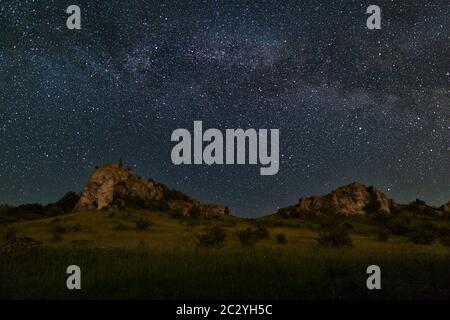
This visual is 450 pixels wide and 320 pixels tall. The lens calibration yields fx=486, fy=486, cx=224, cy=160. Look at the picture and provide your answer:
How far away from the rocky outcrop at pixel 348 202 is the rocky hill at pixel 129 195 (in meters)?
14.6

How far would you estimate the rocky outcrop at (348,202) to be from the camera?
85.6 metres

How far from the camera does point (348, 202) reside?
88750 mm

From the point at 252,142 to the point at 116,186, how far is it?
228 feet

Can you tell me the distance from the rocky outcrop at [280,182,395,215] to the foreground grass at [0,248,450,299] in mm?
67842

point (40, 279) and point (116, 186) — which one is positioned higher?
point (116, 186)

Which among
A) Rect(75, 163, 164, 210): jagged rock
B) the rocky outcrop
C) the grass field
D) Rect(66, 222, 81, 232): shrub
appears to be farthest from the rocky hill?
the grass field

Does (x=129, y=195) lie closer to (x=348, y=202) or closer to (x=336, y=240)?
(x=348, y=202)

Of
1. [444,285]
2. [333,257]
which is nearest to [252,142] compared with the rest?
[333,257]

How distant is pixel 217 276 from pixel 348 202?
7987cm

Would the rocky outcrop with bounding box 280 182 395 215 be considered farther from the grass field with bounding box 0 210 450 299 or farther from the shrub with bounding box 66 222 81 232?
the grass field with bounding box 0 210 450 299

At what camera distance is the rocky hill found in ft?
262

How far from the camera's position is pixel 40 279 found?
12.3 m
